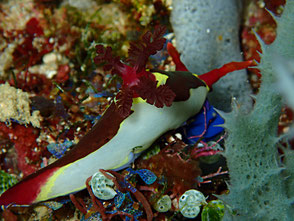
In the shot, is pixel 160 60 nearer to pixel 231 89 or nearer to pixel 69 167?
pixel 231 89

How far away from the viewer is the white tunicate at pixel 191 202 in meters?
1.77

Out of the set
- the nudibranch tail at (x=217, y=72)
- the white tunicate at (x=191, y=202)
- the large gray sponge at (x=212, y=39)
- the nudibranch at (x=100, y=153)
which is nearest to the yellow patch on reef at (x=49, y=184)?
the nudibranch at (x=100, y=153)

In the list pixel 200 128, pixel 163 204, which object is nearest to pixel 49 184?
pixel 163 204

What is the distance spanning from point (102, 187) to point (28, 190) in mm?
540

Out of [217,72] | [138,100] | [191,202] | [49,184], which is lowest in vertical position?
[191,202]

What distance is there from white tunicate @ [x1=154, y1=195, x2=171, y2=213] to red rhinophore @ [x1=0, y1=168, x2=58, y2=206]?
77cm

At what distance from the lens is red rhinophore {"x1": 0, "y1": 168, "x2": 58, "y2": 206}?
1732mm

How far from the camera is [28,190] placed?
174 cm

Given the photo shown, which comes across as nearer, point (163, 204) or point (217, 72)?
Answer: point (163, 204)

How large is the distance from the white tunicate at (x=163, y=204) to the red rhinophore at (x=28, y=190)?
765 mm

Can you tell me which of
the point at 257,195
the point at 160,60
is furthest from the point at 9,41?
the point at 257,195

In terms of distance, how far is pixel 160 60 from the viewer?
2.69m

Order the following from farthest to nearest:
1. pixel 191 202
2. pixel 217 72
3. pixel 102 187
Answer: pixel 217 72
pixel 191 202
pixel 102 187

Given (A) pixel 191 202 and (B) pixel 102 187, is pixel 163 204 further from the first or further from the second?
(B) pixel 102 187
